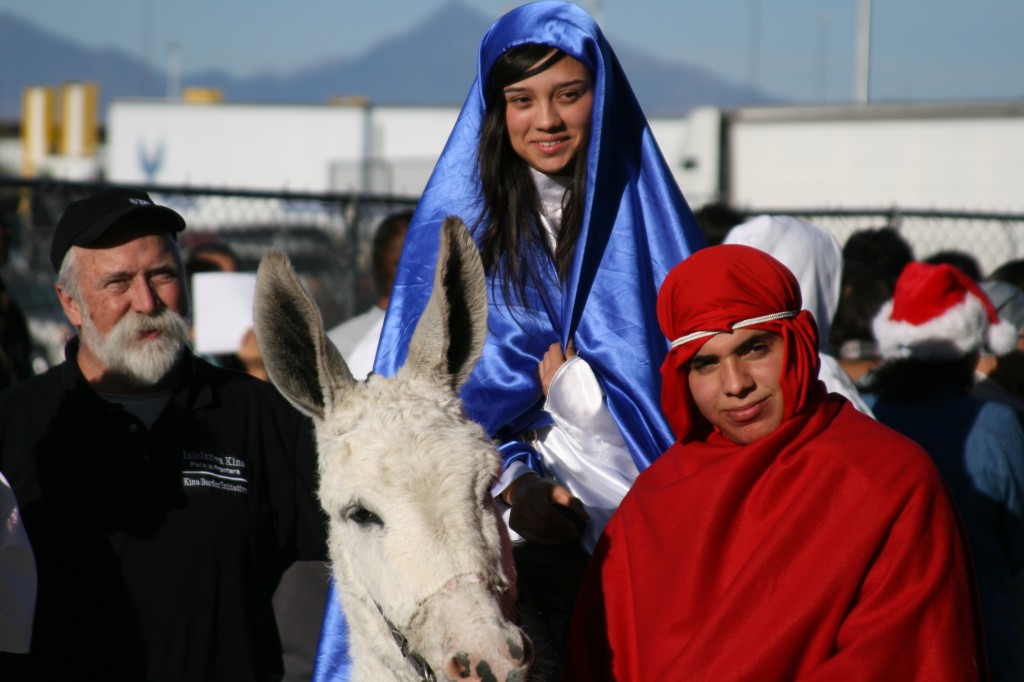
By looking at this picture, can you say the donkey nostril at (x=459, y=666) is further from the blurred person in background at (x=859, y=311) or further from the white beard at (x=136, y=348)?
the blurred person in background at (x=859, y=311)

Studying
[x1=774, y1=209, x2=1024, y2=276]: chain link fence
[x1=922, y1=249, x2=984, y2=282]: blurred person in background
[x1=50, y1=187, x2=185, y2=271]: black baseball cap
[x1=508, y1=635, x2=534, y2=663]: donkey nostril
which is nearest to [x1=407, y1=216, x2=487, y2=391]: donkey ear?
[x1=508, y1=635, x2=534, y2=663]: donkey nostril

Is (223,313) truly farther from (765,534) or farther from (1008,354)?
(1008,354)

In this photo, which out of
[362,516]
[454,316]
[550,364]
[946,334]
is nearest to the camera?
[362,516]

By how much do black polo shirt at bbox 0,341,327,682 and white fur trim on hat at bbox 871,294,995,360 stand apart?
2778 millimetres

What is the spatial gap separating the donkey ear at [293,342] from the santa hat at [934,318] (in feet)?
9.80

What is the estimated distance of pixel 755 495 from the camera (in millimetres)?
2750

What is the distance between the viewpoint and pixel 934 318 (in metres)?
4.83

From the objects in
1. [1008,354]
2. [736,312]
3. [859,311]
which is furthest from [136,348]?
[1008,354]

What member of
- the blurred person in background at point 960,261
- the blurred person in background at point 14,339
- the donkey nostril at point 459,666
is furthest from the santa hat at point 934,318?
the blurred person in background at point 14,339

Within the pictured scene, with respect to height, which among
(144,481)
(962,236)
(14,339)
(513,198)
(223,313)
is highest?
(962,236)

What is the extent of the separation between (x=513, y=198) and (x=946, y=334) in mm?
2249

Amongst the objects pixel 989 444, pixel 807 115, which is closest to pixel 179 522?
pixel 989 444

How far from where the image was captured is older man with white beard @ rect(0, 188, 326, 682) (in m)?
3.24

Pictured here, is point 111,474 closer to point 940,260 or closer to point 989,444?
point 989,444
